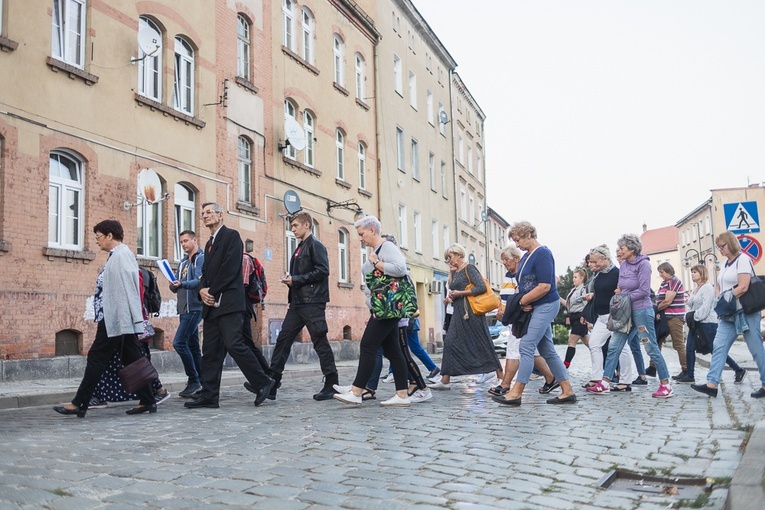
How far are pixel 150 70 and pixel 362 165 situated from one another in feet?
43.5

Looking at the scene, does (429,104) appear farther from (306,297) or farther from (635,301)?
(306,297)

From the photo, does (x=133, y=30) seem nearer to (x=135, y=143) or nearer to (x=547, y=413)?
(x=135, y=143)

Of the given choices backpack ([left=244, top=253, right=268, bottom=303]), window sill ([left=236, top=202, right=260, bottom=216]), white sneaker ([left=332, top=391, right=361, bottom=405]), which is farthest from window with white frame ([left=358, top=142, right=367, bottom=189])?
white sneaker ([left=332, top=391, right=361, bottom=405])

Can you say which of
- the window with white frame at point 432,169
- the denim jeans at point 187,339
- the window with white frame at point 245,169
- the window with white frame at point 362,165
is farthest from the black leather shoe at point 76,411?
the window with white frame at point 432,169

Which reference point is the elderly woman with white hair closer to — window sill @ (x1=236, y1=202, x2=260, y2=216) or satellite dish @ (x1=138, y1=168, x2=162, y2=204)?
satellite dish @ (x1=138, y1=168, x2=162, y2=204)

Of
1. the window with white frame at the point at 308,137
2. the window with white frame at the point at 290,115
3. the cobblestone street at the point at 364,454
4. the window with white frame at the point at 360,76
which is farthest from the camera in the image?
the window with white frame at the point at 360,76

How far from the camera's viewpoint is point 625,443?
6.05 meters

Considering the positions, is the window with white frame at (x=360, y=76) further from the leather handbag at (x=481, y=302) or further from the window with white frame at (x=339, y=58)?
the leather handbag at (x=481, y=302)

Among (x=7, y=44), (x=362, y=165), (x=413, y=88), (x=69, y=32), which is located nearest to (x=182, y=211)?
(x=69, y=32)

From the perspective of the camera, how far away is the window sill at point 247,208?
19.9 m

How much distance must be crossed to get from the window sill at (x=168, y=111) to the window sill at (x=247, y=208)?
2418mm

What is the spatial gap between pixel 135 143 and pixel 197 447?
1163cm

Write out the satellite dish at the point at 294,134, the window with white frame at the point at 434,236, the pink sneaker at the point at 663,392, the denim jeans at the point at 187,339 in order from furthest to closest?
the window with white frame at the point at 434,236, the satellite dish at the point at 294,134, the denim jeans at the point at 187,339, the pink sneaker at the point at 663,392

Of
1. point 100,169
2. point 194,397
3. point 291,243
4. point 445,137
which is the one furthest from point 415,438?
point 445,137
